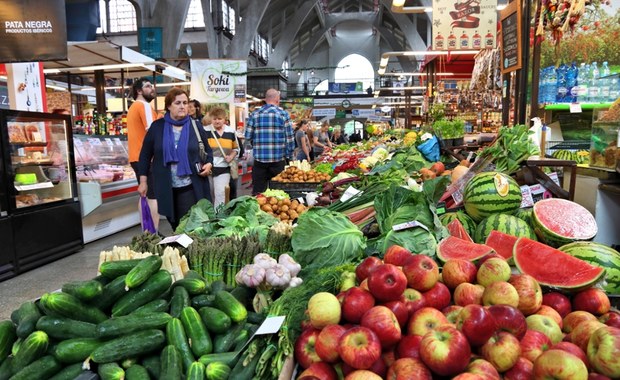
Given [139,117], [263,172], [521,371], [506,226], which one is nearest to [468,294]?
[521,371]

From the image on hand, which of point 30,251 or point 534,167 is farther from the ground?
point 534,167

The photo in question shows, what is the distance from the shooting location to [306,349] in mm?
1440

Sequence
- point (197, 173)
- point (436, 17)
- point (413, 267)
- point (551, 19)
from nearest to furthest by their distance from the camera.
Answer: point (413, 267)
point (551, 19)
point (197, 173)
point (436, 17)

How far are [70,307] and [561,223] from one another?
2404 mm

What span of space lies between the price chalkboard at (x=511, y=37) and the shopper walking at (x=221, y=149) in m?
3.76

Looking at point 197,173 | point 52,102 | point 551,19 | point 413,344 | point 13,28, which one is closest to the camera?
point 413,344

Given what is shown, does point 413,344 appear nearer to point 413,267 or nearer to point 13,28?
point 413,267

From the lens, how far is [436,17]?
24.7 feet

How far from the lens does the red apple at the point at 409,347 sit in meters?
1.26

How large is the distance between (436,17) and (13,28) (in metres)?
6.10

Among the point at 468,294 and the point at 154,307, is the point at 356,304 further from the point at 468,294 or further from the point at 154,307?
the point at 154,307

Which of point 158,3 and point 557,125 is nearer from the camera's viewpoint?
point 557,125

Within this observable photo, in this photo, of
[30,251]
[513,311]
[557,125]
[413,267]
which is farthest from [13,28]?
[557,125]

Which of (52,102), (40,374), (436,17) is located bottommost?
(40,374)
